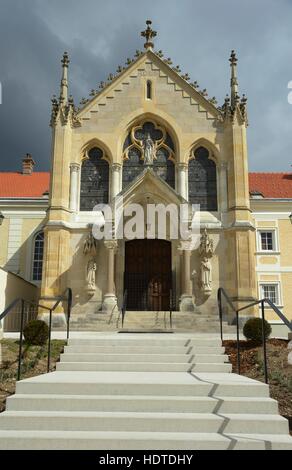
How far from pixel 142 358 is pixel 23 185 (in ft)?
79.7

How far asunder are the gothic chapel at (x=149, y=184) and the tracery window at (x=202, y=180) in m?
→ 0.05

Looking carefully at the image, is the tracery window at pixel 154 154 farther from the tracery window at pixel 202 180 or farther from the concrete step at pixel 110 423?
the concrete step at pixel 110 423

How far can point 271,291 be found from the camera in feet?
92.8

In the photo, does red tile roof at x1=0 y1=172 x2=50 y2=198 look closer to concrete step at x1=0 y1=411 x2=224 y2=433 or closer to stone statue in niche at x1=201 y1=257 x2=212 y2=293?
stone statue in niche at x1=201 y1=257 x2=212 y2=293

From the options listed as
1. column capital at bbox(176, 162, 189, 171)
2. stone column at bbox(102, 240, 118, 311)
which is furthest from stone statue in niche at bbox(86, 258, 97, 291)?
column capital at bbox(176, 162, 189, 171)

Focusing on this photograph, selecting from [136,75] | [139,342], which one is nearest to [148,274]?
[139,342]

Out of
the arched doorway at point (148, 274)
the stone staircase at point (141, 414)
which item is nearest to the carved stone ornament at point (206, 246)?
the arched doorway at point (148, 274)

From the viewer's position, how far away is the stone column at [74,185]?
66.2 feet

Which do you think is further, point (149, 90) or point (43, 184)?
point (43, 184)

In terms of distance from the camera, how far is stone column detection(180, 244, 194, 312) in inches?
728

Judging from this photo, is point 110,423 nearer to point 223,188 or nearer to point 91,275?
point 91,275

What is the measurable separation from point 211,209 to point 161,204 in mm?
2377

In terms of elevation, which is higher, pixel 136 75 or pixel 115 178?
pixel 136 75
